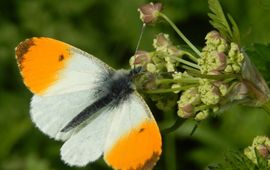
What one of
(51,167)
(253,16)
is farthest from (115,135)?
Answer: (253,16)

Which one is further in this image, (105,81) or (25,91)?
(25,91)

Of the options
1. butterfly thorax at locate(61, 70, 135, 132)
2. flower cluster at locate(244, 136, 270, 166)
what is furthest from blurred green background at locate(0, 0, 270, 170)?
flower cluster at locate(244, 136, 270, 166)

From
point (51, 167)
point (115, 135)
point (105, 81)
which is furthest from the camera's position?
point (51, 167)

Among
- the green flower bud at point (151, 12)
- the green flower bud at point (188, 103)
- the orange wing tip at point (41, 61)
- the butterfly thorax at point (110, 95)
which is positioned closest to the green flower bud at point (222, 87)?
the green flower bud at point (188, 103)

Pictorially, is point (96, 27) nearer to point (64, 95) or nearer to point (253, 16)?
point (253, 16)

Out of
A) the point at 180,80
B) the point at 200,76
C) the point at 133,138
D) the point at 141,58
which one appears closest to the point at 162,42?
the point at 141,58

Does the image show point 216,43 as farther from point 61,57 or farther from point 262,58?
point 61,57

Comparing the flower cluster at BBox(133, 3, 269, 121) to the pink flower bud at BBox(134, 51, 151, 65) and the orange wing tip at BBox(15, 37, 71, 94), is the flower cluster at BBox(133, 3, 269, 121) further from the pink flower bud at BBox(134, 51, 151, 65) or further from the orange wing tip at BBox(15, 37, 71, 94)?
the orange wing tip at BBox(15, 37, 71, 94)
